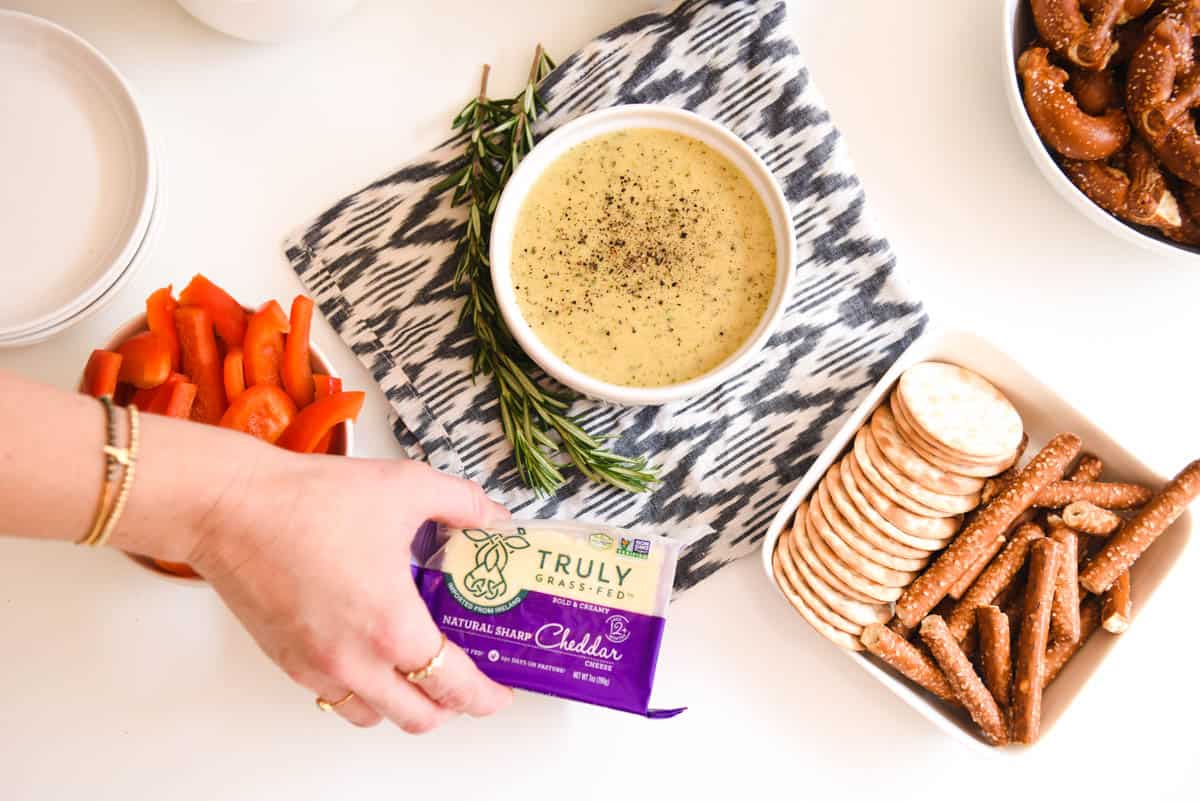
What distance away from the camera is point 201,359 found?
1331 mm

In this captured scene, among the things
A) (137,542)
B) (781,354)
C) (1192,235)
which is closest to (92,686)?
(137,542)

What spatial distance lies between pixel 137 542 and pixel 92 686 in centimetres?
55

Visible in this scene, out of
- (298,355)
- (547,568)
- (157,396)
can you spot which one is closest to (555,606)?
(547,568)

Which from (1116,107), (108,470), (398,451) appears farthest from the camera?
(398,451)

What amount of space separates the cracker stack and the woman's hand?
0.52 meters

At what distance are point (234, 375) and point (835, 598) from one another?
0.89 m

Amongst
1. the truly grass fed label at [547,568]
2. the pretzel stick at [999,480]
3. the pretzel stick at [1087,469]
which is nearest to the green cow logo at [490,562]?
the truly grass fed label at [547,568]

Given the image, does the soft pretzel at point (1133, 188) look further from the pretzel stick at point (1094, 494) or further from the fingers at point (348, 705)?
the fingers at point (348, 705)

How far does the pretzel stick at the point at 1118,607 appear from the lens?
1.33m

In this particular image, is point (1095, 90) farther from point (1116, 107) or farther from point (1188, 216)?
point (1188, 216)

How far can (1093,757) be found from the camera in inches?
58.7

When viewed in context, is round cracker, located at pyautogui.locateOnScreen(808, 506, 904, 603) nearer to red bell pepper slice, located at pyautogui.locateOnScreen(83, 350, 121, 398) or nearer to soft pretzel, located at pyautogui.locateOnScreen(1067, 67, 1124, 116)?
soft pretzel, located at pyautogui.locateOnScreen(1067, 67, 1124, 116)

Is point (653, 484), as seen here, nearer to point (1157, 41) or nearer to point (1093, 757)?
point (1093, 757)

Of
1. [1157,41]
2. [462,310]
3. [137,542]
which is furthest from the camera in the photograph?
[462,310]
